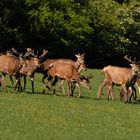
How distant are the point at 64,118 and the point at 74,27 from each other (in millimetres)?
35899

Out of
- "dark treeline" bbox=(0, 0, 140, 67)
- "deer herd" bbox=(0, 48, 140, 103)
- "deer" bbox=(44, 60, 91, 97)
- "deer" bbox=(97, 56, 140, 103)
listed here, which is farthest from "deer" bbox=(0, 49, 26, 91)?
"dark treeline" bbox=(0, 0, 140, 67)

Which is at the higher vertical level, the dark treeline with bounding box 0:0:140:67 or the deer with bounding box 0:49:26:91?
the dark treeline with bounding box 0:0:140:67

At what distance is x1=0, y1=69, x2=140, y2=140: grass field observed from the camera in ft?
54.1

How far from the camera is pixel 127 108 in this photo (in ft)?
78.1

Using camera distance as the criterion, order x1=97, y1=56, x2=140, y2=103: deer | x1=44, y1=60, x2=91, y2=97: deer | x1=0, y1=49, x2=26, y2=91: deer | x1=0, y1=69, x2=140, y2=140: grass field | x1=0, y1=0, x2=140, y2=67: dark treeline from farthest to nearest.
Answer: x1=0, y1=0, x2=140, y2=67: dark treeline
x1=44, y1=60, x2=91, y2=97: deer
x1=97, y1=56, x2=140, y2=103: deer
x1=0, y1=49, x2=26, y2=91: deer
x1=0, y1=69, x2=140, y2=140: grass field

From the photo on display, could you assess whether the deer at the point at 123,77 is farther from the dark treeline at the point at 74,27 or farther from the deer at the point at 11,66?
the dark treeline at the point at 74,27

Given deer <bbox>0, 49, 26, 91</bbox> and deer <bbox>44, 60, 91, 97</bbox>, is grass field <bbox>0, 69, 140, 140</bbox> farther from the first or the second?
deer <bbox>44, 60, 91, 97</bbox>

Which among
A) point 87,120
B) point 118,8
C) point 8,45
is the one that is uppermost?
point 118,8

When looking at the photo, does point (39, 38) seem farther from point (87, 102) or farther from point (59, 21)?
point (87, 102)

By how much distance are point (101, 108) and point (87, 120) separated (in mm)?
3403

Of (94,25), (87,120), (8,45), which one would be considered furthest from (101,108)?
(94,25)

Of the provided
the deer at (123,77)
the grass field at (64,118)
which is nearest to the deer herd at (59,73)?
Result: the deer at (123,77)

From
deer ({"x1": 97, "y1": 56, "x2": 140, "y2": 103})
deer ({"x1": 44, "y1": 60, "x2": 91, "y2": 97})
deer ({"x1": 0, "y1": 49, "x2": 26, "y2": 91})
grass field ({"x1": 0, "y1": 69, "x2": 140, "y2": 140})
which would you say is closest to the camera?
grass field ({"x1": 0, "y1": 69, "x2": 140, "y2": 140})

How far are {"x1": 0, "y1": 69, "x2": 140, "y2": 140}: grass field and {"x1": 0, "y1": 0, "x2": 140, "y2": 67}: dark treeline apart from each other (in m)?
27.6
